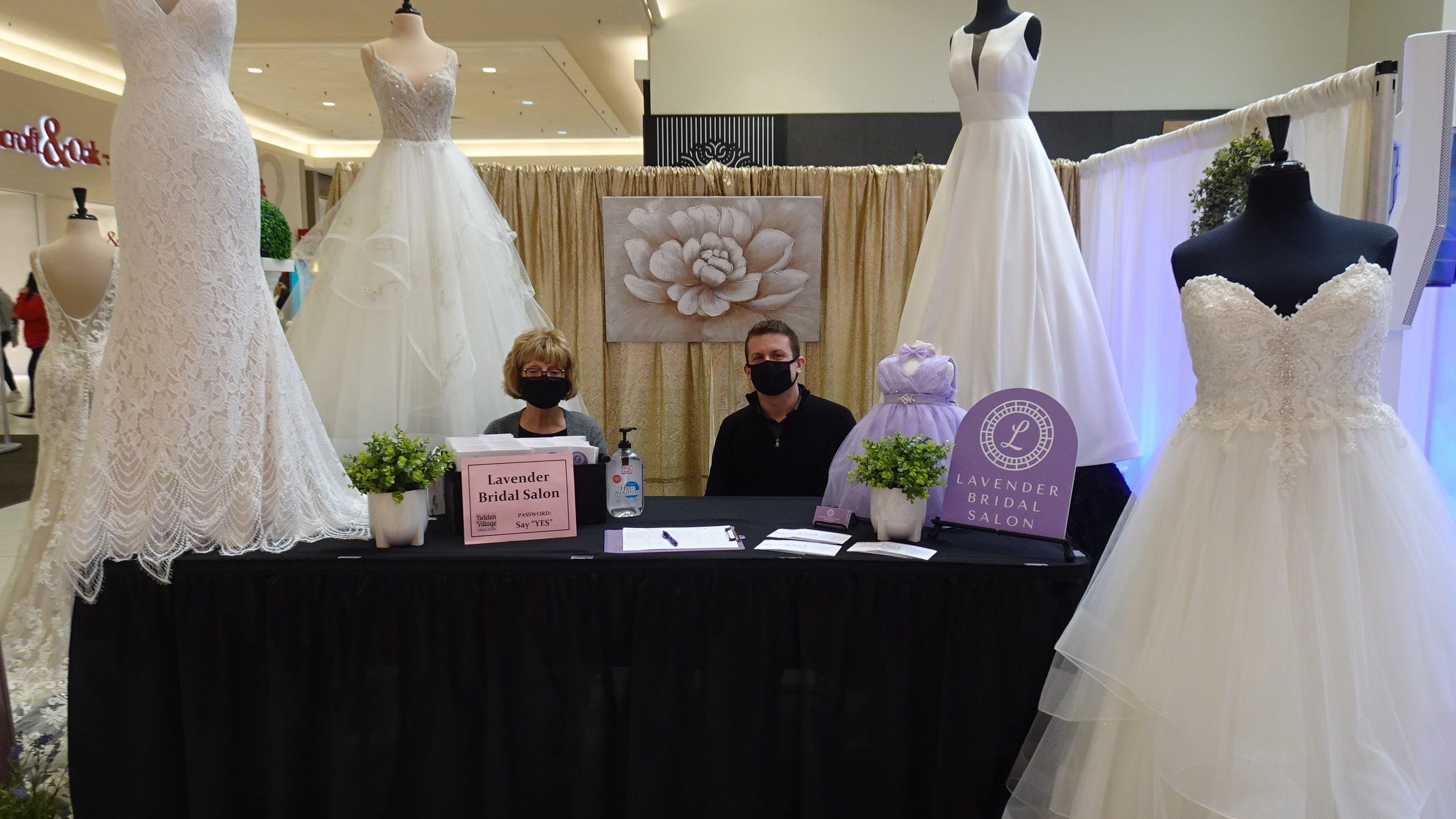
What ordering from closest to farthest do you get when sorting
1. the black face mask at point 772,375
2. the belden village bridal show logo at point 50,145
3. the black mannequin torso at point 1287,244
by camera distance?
the black mannequin torso at point 1287,244 < the black face mask at point 772,375 < the belden village bridal show logo at point 50,145

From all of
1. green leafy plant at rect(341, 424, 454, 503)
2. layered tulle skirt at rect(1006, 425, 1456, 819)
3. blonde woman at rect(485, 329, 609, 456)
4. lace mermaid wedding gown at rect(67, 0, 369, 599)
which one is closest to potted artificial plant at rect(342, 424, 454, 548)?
green leafy plant at rect(341, 424, 454, 503)

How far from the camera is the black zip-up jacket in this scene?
2723mm

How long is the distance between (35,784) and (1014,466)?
2.30 metres

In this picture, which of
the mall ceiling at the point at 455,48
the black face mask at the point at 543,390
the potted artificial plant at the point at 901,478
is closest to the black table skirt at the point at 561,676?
the potted artificial plant at the point at 901,478

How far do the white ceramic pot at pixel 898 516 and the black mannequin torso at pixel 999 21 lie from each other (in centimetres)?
138

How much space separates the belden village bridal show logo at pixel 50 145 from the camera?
6.13 meters

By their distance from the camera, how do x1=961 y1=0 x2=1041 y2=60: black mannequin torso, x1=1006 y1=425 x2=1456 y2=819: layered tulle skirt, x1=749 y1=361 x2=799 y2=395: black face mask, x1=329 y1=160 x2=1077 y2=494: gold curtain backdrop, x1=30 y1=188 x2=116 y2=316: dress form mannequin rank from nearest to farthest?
x1=1006 y1=425 x2=1456 y2=819: layered tulle skirt → x1=30 y1=188 x2=116 y2=316: dress form mannequin → x1=961 y1=0 x2=1041 y2=60: black mannequin torso → x1=749 y1=361 x2=799 y2=395: black face mask → x1=329 y1=160 x2=1077 y2=494: gold curtain backdrop

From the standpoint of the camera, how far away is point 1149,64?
17.0 feet

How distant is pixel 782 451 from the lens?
8.95ft

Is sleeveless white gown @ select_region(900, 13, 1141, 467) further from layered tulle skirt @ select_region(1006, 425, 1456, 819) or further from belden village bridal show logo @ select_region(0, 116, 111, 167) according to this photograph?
belden village bridal show logo @ select_region(0, 116, 111, 167)

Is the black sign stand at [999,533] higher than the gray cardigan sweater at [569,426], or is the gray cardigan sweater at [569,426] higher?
the gray cardigan sweater at [569,426]

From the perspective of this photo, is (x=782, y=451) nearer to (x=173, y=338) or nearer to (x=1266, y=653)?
(x=1266, y=653)

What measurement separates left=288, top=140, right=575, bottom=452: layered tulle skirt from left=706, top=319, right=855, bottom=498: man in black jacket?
78 centimetres

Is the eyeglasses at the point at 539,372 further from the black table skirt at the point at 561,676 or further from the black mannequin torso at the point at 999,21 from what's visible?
the black mannequin torso at the point at 999,21
